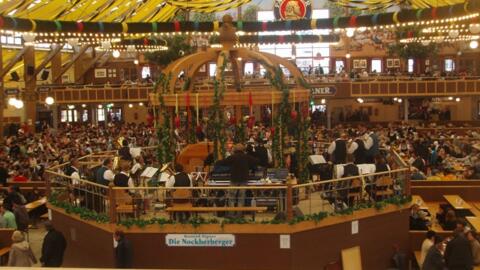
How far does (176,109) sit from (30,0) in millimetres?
10071

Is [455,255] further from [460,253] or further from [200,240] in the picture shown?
[200,240]

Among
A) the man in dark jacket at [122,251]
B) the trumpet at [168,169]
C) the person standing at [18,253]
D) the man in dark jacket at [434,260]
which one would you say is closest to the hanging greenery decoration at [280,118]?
the trumpet at [168,169]

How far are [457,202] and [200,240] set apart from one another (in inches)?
284

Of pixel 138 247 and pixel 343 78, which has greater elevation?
pixel 343 78

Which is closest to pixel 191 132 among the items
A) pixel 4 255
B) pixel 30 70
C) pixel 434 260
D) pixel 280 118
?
pixel 280 118

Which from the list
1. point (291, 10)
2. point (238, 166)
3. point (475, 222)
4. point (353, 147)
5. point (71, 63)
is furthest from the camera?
point (71, 63)

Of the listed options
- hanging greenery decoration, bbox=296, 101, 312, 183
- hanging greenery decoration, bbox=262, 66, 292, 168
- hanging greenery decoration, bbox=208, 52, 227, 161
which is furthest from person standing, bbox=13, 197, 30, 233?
hanging greenery decoration, bbox=296, 101, 312, 183

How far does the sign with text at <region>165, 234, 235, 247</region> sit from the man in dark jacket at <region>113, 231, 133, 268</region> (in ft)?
2.39

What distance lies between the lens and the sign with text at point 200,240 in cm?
1139

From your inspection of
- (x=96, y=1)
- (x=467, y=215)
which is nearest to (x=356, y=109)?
(x=96, y=1)

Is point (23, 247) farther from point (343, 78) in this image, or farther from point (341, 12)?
point (341, 12)

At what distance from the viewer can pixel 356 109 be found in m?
39.7

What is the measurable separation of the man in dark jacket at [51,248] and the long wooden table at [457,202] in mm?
8931

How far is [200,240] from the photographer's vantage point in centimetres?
1145
